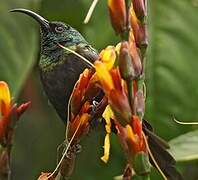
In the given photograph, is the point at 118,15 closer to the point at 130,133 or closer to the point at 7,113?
the point at 130,133

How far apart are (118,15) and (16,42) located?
0.96m

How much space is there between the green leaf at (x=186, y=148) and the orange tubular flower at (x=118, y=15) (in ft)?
1.38

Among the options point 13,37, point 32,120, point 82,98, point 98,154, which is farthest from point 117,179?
point 32,120

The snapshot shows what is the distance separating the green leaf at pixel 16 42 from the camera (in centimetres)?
200

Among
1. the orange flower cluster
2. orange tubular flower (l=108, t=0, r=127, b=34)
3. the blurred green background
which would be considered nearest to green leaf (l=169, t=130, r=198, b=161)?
the blurred green background

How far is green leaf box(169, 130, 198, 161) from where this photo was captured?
1.47 m

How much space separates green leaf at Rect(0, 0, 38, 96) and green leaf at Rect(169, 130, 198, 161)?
23.4 inches

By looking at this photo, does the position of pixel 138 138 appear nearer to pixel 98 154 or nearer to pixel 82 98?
pixel 82 98

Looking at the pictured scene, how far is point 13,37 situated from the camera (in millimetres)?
2076

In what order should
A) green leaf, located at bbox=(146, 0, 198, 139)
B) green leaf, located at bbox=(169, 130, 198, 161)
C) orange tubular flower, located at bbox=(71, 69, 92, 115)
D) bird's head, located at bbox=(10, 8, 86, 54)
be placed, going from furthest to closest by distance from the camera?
bird's head, located at bbox=(10, 8, 86, 54) → green leaf, located at bbox=(146, 0, 198, 139) → green leaf, located at bbox=(169, 130, 198, 161) → orange tubular flower, located at bbox=(71, 69, 92, 115)

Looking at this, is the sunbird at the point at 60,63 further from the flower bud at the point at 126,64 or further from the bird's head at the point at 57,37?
the flower bud at the point at 126,64

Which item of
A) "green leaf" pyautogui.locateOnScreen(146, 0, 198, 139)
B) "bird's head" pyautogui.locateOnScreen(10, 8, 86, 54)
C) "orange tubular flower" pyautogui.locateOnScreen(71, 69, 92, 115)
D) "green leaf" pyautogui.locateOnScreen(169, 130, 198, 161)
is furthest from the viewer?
"bird's head" pyautogui.locateOnScreen(10, 8, 86, 54)

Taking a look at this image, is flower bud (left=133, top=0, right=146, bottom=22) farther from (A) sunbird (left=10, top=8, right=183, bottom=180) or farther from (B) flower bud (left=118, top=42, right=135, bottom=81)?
(A) sunbird (left=10, top=8, right=183, bottom=180)

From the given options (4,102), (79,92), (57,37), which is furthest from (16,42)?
(79,92)
